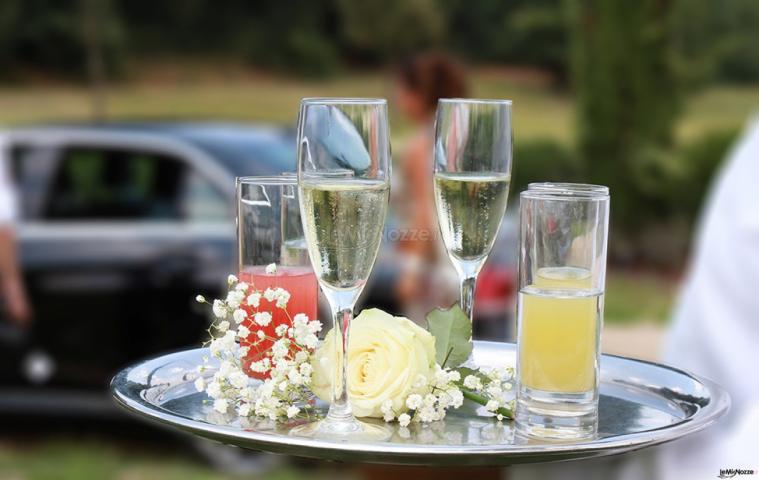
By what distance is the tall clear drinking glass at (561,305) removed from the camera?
5.30 ft

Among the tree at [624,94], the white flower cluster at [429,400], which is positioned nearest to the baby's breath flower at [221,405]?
the white flower cluster at [429,400]

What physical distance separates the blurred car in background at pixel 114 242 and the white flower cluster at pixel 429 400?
4040 millimetres

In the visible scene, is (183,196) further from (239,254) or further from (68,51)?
(68,51)

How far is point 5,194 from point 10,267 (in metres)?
0.46

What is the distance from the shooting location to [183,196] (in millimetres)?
6059

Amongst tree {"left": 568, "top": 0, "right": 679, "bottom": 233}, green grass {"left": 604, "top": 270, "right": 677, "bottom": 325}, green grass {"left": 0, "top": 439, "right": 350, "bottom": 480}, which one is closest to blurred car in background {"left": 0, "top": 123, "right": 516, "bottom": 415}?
green grass {"left": 0, "top": 439, "right": 350, "bottom": 480}

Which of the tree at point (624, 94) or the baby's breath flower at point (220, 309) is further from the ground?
the tree at point (624, 94)

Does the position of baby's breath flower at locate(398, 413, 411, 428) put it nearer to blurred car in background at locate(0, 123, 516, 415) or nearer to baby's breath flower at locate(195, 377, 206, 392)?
baby's breath flower at locate(195, 377, 206, 392)

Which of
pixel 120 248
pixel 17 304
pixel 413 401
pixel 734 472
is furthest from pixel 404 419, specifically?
pixel 17 304

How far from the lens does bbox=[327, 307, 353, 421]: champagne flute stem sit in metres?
1.65

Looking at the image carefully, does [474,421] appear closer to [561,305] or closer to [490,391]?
[490,391]

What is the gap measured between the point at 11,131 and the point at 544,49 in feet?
44.0

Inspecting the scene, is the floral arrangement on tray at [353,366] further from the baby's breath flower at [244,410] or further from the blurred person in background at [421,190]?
the blurred person in background at [421,190]

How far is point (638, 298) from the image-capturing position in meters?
11.8
